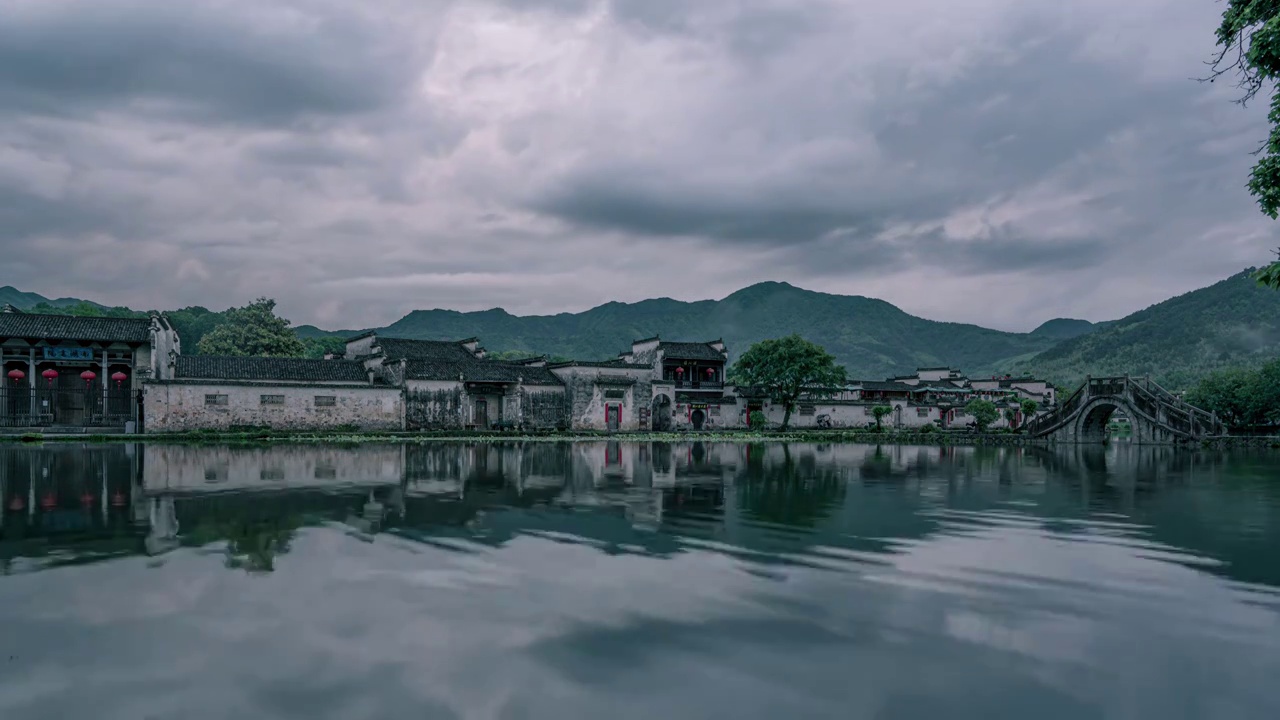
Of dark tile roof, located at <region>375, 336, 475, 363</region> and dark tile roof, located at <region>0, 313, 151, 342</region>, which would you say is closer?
dark tile roof, located at <region>0, 313, 151, 342</region>

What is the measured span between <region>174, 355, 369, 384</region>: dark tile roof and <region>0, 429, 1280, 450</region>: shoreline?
3.83m

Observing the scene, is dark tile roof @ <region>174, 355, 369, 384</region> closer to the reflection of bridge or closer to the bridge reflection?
the bridge reflection

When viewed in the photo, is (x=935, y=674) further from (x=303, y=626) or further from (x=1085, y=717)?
(x=303, y=626)

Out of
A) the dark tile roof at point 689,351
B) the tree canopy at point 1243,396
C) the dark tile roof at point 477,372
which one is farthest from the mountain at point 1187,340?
the dark tile roof at point 477,372

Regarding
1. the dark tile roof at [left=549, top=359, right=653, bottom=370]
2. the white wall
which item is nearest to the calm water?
the white wall

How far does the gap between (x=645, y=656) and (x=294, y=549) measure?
6007 millimetres

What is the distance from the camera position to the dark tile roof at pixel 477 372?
4716 centimetres

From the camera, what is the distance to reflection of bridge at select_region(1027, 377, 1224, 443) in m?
50.3

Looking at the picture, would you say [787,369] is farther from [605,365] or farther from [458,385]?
[458,385]

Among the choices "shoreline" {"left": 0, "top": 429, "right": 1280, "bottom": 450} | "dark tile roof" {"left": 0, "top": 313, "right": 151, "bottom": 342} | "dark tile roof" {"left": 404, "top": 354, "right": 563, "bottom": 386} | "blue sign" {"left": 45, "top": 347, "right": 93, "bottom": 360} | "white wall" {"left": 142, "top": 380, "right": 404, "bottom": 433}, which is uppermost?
"dark tile roof" {"left": 0, "top": 313, "right": 151, "bottom": 342}

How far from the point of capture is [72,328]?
136ft

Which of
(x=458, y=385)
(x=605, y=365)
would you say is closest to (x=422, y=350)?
(x=458, y=385)

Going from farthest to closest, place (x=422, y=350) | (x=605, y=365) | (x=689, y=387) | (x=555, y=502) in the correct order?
(x=689, y=387), (x=605, y=365), (x=422, y=350), (x=555, y=502)

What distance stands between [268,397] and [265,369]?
2.17 meters
